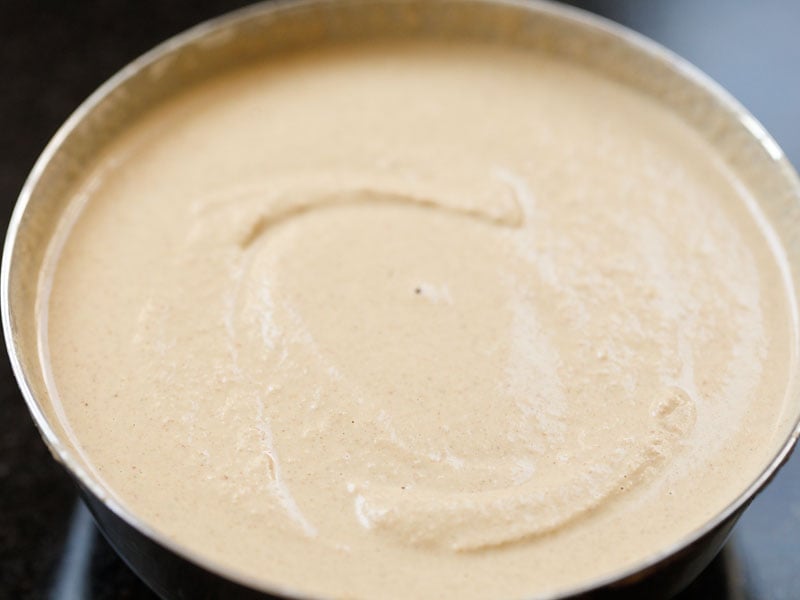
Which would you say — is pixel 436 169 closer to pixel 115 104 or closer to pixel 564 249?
pixel 564 249

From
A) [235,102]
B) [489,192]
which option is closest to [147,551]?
[489,192]

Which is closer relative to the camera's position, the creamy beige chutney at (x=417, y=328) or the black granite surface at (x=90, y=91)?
the creamy beige chutney at (x=417, y=328)

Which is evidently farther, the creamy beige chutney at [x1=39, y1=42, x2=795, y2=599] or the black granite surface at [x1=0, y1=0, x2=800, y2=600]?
the black granite surface at [x1=0, y1=0, x2=800, y2=600]

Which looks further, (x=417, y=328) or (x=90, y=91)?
(x=90, y=91)
